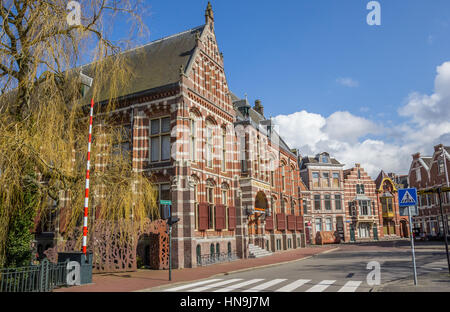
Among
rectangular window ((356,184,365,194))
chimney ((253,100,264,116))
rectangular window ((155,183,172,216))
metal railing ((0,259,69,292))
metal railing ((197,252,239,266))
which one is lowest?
metal railing ((197,252,239,266))

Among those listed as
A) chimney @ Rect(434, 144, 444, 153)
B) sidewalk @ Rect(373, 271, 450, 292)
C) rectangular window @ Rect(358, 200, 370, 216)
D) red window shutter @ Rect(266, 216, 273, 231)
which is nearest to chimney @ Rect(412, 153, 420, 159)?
chimney @ Rect(434, 144, 444, 153)

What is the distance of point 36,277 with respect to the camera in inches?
439

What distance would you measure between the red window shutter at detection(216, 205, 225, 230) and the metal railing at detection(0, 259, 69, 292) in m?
12.1

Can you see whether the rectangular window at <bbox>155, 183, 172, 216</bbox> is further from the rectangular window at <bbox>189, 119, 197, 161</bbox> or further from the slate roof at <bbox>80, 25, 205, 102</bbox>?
the slate roof at <bbox>80, 25, 205, 102</bbox>

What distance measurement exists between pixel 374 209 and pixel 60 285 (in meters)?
55.4

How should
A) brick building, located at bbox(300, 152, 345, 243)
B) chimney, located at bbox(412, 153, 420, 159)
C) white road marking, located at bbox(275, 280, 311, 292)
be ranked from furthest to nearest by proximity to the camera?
chimney, located at bbox(412, 153, 420, 159) → brick building, located at bbox(300, 152, 345, 243) → white road marking, located at bbox(275, 280, 311, 292)

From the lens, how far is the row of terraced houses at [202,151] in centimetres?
2088

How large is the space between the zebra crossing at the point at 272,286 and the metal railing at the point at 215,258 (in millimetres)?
6997

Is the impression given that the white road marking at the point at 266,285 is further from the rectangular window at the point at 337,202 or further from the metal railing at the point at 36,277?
the rectangular window at the point at 337,202

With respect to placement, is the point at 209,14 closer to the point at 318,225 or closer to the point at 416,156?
the point at 318,225

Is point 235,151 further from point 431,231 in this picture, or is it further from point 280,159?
point 431,231

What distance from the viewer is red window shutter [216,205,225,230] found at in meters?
23.3
